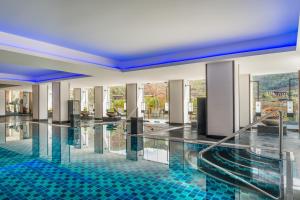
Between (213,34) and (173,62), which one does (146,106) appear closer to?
(173,62)

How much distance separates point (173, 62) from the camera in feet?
27.7

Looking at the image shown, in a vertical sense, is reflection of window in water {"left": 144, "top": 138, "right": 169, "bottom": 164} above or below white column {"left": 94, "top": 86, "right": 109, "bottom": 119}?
below

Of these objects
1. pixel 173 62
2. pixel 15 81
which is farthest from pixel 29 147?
pixel 15 81

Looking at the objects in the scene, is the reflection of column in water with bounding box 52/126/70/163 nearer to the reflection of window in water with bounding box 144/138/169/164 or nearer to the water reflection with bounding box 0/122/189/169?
the water reflection with bounding box 0/122/189/169

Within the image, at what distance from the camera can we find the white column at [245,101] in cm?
1145

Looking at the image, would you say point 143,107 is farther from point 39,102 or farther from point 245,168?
point 245,168

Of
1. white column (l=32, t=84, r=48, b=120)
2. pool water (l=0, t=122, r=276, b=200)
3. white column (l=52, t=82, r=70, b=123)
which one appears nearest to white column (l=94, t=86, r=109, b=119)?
white column (l=52, t=82, r=70, b=123)

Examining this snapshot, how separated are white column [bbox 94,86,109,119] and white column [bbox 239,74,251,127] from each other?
11254 mm

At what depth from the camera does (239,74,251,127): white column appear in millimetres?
11445

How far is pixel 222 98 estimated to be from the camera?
313 inches

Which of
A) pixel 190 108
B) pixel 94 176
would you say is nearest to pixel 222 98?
pixel 94 176

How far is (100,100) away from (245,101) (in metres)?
11.7

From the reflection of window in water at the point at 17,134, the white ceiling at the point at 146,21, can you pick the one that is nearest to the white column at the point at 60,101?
the reflection of window in water at the point at 17,134

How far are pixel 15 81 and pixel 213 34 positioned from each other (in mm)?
13317
